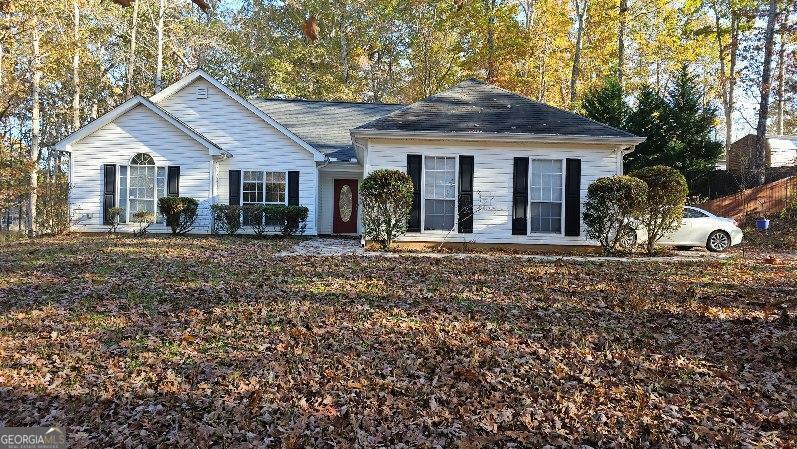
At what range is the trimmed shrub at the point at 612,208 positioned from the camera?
11.9 meters

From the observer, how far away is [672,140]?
22.1m

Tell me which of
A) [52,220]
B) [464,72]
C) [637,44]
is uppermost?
[637,44]

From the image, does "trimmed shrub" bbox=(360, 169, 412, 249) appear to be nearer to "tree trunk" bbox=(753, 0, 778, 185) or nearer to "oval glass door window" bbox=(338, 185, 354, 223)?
"oval glass door window" bbox=(338, 185, 354, 223)

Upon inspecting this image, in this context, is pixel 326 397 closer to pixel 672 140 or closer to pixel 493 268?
pixel 493 268

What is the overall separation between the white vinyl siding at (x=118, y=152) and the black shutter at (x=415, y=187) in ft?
24.1

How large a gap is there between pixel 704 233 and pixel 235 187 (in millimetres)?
14157

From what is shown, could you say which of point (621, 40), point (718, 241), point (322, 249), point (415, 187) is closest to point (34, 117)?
point (322, 249)

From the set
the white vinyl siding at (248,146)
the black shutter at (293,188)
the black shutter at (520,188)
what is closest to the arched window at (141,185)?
the white vinyl siding at (248,146)

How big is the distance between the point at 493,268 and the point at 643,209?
4586 mm

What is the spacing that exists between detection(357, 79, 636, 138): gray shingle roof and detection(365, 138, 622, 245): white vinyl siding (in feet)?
1.25

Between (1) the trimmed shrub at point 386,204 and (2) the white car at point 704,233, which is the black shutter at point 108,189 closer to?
(1) the trimmed shrub at point 386,204

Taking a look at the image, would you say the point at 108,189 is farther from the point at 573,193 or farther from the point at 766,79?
the point at 766,79

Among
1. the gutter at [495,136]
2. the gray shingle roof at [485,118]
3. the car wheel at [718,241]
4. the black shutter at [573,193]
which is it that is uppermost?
the gray shingle roof at [485,118]

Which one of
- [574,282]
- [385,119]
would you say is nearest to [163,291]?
[574,282]
